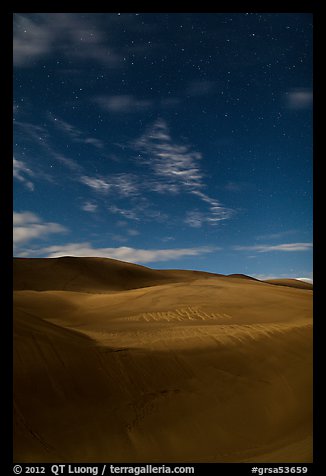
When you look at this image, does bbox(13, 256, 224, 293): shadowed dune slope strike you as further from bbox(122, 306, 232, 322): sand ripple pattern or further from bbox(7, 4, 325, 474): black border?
bbox(7, 4, 325, 474): black border

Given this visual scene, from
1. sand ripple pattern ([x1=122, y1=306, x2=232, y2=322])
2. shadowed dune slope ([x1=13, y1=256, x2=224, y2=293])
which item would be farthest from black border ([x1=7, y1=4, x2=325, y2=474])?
shadowed dune slope ([x1=13, y1=256, x2=224, y2=293])

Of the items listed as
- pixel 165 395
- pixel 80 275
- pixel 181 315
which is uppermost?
pixel 80 275

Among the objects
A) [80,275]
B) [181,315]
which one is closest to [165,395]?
[181,315]
